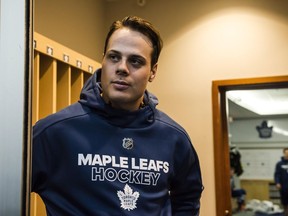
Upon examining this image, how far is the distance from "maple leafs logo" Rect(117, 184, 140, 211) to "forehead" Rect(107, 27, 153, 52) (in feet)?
1.28

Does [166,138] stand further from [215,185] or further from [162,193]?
[215,185]

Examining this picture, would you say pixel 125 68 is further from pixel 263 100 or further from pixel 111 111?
pixel 263 100

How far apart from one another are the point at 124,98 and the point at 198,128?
196 centimetres

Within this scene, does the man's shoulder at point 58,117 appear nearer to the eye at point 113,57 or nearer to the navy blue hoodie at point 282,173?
the eye at point 113,57

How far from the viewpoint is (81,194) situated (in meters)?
0.99

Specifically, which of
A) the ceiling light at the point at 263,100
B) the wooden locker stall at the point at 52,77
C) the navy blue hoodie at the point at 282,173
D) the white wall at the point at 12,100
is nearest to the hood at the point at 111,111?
the wooden locker stall at the point at 52,77

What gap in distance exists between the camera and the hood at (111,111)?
1105 millimetres

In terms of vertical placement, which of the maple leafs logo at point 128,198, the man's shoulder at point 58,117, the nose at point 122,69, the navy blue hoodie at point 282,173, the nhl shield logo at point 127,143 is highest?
the nose at point 122,69

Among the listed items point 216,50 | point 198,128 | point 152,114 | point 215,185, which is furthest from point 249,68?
point 152,114

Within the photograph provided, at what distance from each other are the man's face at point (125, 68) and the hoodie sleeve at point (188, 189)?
0.27 meters

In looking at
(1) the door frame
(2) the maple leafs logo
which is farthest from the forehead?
(1) the door frame

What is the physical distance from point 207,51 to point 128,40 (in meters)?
2.01

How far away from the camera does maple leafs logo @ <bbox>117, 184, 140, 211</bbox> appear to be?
3.32 ft

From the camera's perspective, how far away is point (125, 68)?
1097mm
